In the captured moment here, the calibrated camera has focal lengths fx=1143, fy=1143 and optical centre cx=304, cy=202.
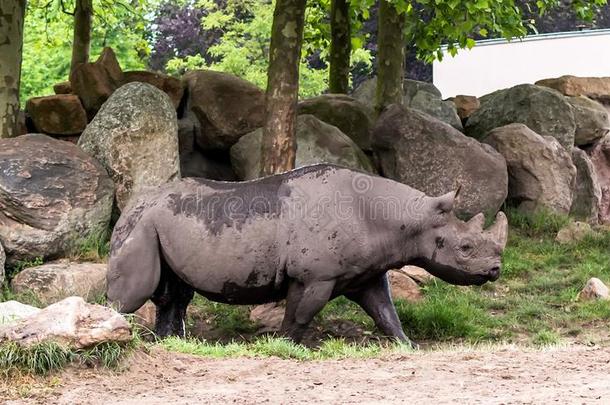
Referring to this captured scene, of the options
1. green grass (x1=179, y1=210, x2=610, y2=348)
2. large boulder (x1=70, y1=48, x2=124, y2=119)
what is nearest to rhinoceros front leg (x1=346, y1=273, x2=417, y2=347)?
green grass (x1=179, y1=210, x2=610, y2=348)

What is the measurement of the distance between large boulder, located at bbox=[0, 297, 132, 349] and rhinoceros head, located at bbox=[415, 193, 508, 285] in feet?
13.6

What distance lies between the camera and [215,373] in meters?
7.67

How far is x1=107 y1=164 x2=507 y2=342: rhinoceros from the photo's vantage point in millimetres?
10750

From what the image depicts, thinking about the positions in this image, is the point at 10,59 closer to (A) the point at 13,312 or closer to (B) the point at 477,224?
(B) the point at 477,224

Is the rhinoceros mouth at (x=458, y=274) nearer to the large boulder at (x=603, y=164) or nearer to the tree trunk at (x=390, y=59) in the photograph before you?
the tree trunk at (x=390, y=59)

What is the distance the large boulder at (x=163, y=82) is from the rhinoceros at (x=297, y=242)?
17.3ft

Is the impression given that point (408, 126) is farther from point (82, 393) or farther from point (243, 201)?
point (82, 393)

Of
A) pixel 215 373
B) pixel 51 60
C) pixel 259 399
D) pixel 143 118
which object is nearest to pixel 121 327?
pixel 215 373

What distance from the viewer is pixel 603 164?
2003cm

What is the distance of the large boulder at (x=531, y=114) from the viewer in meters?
18.4

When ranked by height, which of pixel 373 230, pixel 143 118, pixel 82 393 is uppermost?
pixel 143 118

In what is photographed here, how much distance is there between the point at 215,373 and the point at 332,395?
1.14 metres

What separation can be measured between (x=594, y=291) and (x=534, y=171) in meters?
3.95

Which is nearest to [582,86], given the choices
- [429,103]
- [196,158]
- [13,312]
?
[429,103]
